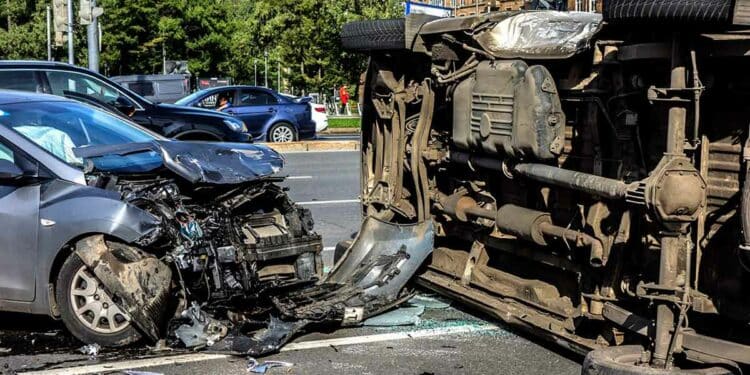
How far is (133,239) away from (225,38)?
57.8 m

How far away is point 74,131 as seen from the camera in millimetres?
6750

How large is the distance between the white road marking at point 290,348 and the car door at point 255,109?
56.9 ft

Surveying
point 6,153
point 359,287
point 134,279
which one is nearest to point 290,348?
point 359,287

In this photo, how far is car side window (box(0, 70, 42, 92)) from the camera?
1268 centimetres

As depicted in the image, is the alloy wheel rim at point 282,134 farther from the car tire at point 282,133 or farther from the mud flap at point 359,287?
the mud flap at point 359,287

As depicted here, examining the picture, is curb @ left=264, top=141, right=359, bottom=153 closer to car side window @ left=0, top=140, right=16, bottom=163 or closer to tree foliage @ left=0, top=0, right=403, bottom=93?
car side window @ left=0, top=140, right=16, bottom=163

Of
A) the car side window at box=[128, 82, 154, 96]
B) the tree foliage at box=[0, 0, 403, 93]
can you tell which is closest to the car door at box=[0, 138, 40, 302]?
the car side window at box=[128, 82, 154, 96]

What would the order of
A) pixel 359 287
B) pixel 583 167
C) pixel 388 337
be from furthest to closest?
1. pixel 359 287
2. pixel 388 337
3. pixel 583 167

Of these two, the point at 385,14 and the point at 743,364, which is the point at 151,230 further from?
the point at 385,14

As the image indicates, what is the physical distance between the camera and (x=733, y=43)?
4.28m

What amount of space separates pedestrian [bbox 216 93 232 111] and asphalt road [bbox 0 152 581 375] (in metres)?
17.2

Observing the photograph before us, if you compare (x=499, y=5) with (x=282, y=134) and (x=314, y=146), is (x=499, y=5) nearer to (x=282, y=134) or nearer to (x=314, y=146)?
(x=314, y=146)

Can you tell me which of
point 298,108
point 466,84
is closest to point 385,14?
point 298,108

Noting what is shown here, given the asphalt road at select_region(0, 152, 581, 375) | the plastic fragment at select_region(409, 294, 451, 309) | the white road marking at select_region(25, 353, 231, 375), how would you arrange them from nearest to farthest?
the white road marking at select_region(25, 353, 231, 375)
the asphalt road at select_region(0, 152, 581, 375)
the plastic fragment at select_region(409, 294, 451, 309)
